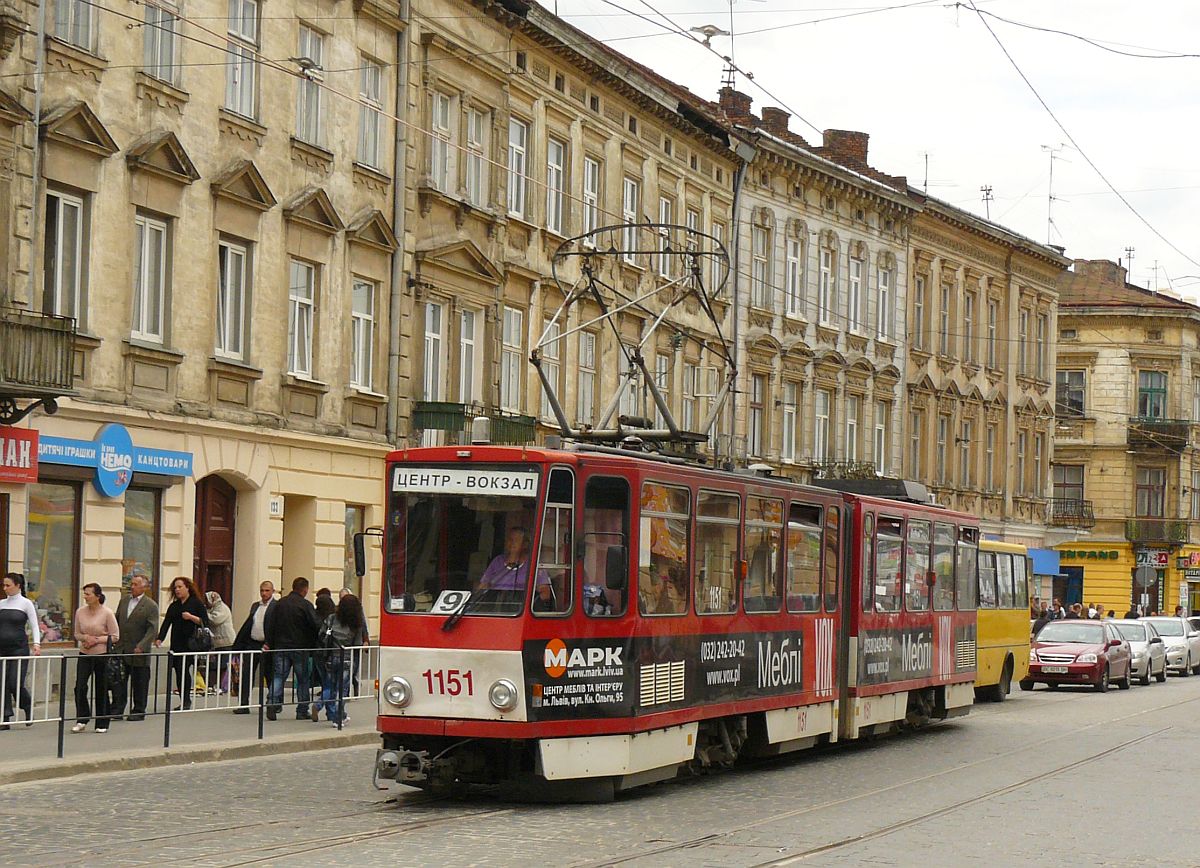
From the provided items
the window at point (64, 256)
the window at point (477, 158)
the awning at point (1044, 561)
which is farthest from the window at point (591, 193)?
the awning at point (1044, 561)

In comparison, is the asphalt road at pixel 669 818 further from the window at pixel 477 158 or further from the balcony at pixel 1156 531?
the balcony at pixel 1156 531

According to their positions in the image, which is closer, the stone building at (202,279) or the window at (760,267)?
the stone building at (202,279)

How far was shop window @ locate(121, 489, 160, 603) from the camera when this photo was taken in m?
24.7

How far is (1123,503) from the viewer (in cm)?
7569

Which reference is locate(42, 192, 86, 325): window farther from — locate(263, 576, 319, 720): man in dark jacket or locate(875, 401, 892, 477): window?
locate(875, 401, 892, 477): window

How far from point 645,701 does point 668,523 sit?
153 centimetres

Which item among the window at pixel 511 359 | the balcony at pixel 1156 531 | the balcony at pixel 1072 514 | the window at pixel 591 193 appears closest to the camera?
the window at pixel 511 359

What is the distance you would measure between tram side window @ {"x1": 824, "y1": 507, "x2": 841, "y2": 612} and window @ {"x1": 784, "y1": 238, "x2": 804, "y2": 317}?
92.0ft

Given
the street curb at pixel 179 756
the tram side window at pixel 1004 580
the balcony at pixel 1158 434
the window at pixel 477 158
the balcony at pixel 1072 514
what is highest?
the window at pixel 477 158

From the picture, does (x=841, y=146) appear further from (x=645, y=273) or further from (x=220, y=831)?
(x=220, y=831)

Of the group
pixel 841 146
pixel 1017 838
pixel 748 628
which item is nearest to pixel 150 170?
pixel 748 628

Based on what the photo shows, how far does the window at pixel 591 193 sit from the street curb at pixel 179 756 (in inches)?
745

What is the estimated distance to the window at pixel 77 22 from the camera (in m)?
22.8

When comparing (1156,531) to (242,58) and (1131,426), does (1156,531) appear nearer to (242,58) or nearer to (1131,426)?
(1131,426)
